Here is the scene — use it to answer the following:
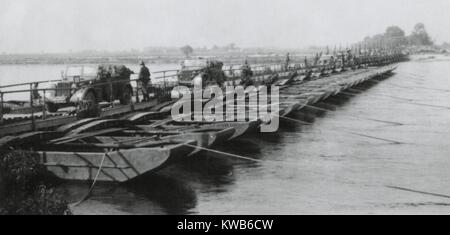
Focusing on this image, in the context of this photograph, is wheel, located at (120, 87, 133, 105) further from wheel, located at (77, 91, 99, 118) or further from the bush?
the bush

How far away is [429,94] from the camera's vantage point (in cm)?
4381

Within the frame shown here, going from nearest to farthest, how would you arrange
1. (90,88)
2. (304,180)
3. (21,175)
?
(21,175) → (304,180) → (90,88)

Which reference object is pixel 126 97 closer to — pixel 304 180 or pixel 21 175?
pixel 21 175

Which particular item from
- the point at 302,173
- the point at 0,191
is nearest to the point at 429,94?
the point at 302,173

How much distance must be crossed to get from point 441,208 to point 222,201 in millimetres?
5092

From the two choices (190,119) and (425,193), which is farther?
(190,119)

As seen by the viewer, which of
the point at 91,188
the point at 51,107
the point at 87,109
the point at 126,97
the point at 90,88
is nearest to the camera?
the point at 91,188

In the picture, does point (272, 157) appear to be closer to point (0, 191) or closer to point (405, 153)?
point (405, 153)

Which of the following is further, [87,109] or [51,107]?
[51,107]

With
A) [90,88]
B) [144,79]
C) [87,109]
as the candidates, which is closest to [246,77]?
[144,79]

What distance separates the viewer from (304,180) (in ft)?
48.3

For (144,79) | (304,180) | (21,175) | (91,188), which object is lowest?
(304,180)

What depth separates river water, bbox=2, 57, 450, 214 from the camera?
12.4m

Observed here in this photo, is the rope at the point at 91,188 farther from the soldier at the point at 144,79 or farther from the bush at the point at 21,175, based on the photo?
the soldier at the point at 144,79
